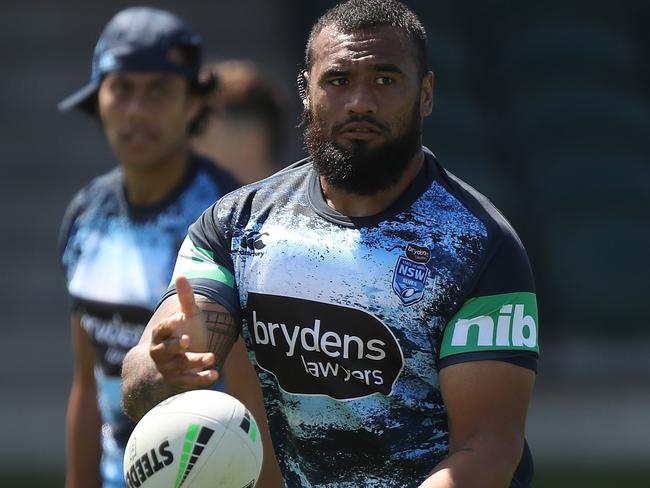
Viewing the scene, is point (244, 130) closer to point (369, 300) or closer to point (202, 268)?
point (202, 268)

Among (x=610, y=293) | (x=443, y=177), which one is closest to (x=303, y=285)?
(x=443, y=177)

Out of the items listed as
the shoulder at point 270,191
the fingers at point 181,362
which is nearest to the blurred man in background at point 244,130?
the shoulder at point 270,191

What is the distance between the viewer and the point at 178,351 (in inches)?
131

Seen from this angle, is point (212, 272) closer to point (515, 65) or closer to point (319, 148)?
point (319, 148)

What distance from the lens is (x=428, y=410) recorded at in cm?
348

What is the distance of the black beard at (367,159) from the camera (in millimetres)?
3500

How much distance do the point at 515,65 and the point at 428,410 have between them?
9.19 m

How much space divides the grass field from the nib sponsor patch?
17.3ft

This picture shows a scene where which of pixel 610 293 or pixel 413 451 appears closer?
pixel 413 451

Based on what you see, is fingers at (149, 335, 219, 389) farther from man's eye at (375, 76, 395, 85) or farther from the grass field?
the grass field

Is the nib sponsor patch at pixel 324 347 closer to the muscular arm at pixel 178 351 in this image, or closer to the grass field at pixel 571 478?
the muscular arm at pixel 178 351

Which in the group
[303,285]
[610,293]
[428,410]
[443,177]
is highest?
[443,177]

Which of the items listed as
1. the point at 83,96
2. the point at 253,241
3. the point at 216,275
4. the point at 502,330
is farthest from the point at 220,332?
the point at 83,96

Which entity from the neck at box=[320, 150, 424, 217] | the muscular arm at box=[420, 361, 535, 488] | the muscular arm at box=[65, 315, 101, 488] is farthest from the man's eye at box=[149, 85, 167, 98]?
the muscular arm at box=[420, 361, 535, 488]
